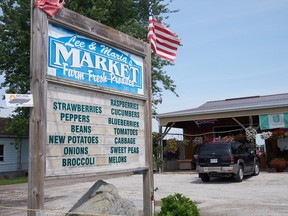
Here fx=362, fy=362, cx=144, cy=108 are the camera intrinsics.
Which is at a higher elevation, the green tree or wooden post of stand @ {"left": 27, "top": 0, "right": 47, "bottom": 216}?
the green tree

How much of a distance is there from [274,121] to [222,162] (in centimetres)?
653

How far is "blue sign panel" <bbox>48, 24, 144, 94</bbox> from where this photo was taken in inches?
212

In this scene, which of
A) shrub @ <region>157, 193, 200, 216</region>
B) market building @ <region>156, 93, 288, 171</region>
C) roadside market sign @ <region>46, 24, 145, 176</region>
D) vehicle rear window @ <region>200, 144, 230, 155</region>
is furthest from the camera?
market building @ <region>156, 93, 288, 171</region>

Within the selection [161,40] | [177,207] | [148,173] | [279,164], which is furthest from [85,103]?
[279,164]

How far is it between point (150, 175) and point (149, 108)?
138 cm

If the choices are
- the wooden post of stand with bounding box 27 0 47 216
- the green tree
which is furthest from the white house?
the wooden post of stand with bounding box 27 0 47 216

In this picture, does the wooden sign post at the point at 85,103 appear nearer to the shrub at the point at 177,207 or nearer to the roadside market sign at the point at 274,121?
the shrub at the point at 177,207

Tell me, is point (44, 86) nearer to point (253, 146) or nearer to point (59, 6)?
point (59, 6)

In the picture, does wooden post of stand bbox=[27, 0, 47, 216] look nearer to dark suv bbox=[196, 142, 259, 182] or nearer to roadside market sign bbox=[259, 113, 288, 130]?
dark suv bbox=[196, 142, 259, 182]

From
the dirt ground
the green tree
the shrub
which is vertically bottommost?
the dirt ground

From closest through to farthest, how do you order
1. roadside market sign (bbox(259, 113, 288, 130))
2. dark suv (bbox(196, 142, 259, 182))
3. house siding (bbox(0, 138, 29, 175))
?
dark suv (bbox(196, 142, 259, 182)) < roadside market sign (bbox(259, 113, 288, 130)) < house siding (bbox(0, 138, 29, 175))

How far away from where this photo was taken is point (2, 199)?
14.1 m

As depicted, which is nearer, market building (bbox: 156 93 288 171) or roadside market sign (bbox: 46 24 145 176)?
roadside market sign (bbox: 46 24 145 176)

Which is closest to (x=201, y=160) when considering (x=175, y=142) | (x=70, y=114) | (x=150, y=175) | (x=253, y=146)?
(x=253, y=146)
